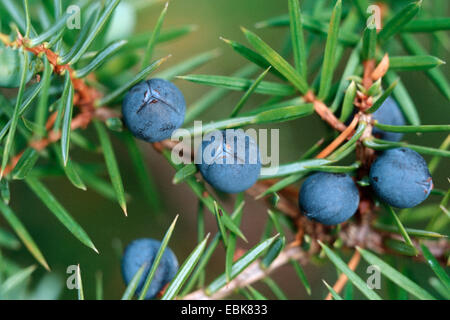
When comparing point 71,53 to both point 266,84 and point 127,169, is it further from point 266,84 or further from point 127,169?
point 127,169

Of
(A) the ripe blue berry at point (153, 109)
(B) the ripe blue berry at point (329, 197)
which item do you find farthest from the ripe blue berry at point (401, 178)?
(A) the ripe blue berry at point (153, 109)

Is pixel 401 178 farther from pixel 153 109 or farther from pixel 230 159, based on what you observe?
pixel 153 109

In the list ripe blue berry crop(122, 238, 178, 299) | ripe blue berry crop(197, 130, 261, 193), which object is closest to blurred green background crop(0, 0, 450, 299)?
ripe blue berry crop(122, 238, 178, 299)

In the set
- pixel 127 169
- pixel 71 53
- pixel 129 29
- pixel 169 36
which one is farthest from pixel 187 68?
pixel 127 169

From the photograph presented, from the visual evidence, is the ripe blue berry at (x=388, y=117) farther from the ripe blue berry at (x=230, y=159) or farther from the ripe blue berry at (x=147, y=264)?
the ripe blue berry at (x=147, y=264)

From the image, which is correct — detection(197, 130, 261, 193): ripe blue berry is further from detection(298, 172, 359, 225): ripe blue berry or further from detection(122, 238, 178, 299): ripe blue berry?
detection(122, 238, 178, 299): ripe blue berry

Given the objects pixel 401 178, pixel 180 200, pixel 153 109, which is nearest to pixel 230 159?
pixel 153 109
